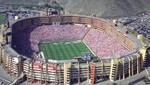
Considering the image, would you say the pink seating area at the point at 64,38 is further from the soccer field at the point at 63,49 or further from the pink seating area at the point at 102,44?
→ the soccer field at the point at 63,49

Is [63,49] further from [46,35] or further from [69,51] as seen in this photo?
[46,35]

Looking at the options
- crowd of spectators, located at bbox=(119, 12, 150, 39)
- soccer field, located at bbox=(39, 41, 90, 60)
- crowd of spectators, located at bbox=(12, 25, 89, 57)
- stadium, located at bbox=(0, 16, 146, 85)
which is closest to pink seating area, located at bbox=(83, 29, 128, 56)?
stadium, located at bbox=(0, 16, 146, 85)

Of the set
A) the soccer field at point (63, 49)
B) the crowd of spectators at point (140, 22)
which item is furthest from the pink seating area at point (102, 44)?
the crowd of spectators at point (140, 22)

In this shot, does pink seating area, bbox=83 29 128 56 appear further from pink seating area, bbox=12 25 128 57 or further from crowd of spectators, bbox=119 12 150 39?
crowd of spectators, bbox=119 12 150 39

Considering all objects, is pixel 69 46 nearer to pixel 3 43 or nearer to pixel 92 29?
pixel 92 29

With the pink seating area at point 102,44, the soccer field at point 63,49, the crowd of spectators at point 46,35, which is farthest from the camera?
the crowd of spectators at point 46,35

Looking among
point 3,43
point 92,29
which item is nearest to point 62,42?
point 92,29

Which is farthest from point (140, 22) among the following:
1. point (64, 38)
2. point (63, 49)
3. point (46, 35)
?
point (63, 49)
